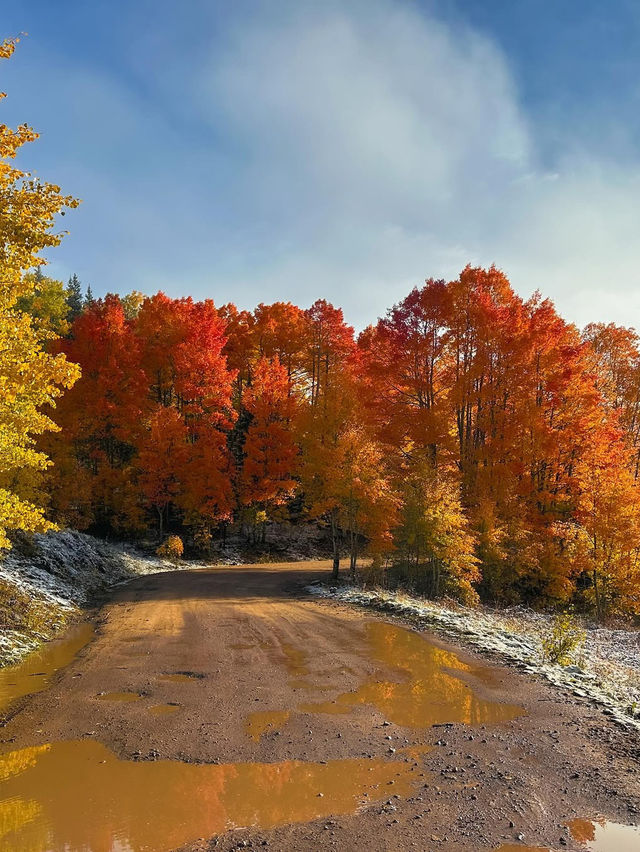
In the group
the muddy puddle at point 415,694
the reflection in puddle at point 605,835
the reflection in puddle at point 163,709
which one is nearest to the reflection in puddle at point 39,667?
the reflection in puddle at point 163,709

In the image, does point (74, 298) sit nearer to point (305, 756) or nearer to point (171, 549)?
point (171, 549)

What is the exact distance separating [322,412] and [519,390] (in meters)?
9.61

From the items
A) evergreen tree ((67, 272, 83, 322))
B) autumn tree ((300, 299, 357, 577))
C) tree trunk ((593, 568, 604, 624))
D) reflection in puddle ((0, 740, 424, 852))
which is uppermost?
evergreen tree ((67, 272, 83, 322))

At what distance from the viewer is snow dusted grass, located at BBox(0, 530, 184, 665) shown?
12.8m

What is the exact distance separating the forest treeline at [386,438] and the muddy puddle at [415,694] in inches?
254

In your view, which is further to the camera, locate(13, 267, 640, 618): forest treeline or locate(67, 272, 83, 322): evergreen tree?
locate(67, 272, 83, 322): evergreen tree

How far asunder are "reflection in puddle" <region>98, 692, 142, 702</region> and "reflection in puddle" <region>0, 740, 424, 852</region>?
1767mm

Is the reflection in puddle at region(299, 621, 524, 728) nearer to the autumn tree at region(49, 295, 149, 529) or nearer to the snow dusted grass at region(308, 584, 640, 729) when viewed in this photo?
the snow dusted grass at region(308, 584, 640, 729)

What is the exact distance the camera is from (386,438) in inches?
1009

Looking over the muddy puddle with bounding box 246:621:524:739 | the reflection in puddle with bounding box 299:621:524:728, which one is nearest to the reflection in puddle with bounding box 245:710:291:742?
the muddy puddle with bounding box 246:621:524:739

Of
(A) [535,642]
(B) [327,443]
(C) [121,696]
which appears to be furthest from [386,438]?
(C) [121,696]

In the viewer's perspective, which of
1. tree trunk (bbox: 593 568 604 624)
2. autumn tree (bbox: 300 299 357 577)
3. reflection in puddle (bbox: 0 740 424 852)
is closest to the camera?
reflection in puddle (bbox: 0 740 424 852)

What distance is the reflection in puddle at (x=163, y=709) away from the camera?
314 inches

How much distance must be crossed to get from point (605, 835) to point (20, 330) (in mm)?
10931
